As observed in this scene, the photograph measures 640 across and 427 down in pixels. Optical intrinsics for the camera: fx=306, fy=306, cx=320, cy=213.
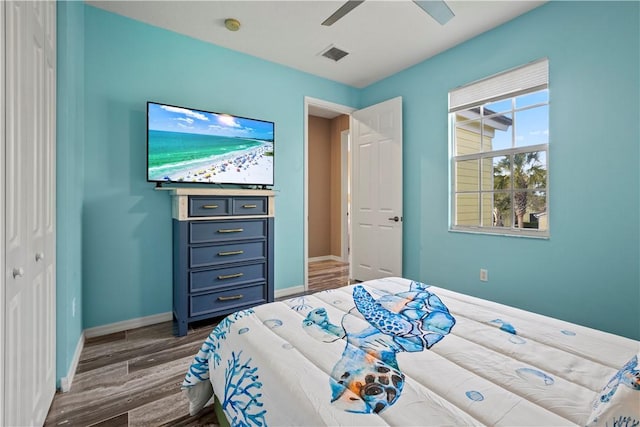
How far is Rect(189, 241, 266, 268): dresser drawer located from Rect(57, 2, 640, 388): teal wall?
469mm

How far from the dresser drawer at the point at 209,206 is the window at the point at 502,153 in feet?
7.65

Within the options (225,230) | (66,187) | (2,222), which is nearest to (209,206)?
(225,230)

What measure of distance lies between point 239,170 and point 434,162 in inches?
83.0

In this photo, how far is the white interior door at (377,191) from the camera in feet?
12.1

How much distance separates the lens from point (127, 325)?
267 centimetres

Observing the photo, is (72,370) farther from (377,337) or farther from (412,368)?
(412,368)

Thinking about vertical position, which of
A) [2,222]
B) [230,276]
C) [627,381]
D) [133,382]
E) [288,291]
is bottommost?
[133,382]

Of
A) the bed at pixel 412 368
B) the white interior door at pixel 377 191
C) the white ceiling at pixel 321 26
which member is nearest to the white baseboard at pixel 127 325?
the bed at pixel 412 368

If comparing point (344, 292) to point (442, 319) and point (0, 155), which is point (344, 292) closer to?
point (442, 319)

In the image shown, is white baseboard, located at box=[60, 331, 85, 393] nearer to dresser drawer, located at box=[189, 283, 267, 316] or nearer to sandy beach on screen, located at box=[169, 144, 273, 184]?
dresser drawer, located at box=[189, 283, 267, 316]

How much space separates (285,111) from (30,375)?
3.10 meters

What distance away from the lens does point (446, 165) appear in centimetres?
327

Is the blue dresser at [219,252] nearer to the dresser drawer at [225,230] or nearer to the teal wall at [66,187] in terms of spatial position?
the dresser drawer at [225,230]

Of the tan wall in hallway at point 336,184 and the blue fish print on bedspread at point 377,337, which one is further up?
the tan wall in hallway at point 336,184
